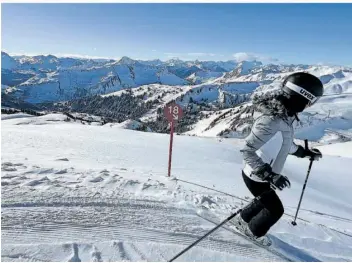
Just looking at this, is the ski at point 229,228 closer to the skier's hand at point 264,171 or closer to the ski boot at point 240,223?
the ski boot at point 240,223

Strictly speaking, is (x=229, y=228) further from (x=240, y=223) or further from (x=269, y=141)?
(x=269, y=141)

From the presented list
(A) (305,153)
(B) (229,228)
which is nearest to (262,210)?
(B) (229,228)

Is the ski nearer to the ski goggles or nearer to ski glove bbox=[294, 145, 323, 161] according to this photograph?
ski glove bbox=[294, 145, 323, 161]

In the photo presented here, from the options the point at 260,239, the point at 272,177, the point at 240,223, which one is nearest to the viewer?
the point at 272,177

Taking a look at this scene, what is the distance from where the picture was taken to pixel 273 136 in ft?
14.9

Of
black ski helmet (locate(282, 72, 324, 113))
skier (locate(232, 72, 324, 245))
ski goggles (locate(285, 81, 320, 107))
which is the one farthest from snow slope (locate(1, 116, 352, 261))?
ski goggles (locate(285, 81, 320, 107))

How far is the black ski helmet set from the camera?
181 inches

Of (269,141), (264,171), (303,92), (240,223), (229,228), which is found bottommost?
(229,228)

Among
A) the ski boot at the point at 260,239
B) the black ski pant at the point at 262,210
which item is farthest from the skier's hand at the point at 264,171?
the ski boot at the point at 260,239

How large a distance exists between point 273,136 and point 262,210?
1.17 m

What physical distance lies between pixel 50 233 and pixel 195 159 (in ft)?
31.2

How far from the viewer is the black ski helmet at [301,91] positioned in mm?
4602

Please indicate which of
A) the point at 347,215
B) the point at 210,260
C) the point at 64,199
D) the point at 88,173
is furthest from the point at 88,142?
the point at 210,260

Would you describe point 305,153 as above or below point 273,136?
below
